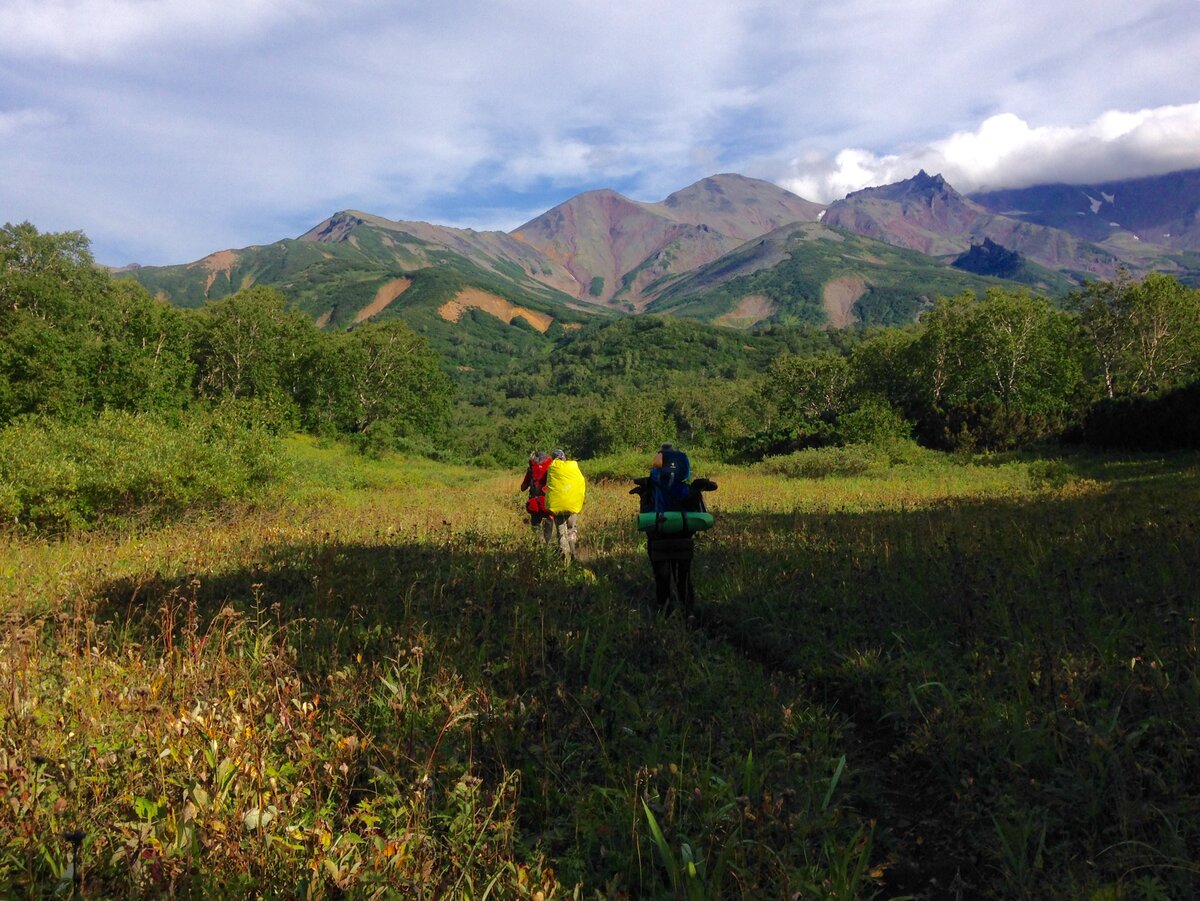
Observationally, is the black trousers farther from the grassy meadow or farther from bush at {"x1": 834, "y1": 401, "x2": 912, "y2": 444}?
bush at {"x1": 834, "y1": 401, "x2": 912, "y2": 444}

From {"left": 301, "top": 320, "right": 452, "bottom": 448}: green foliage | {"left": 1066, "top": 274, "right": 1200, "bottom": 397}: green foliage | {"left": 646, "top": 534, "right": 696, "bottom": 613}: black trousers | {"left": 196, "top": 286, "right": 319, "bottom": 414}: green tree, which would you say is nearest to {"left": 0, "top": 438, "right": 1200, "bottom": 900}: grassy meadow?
{"left": 646, "top": 534, "right": 696, "bottom": 613}: black trousers

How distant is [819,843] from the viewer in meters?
3.23

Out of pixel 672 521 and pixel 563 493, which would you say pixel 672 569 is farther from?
pixel 563 493

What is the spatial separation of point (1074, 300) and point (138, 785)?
191 feet

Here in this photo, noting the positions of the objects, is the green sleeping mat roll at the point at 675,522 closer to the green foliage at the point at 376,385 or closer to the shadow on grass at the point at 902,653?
the shadow on grass at the point at 902,653

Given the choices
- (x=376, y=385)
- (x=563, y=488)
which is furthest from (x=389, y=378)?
(x=563, y=488)

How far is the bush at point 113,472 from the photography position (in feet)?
39.8

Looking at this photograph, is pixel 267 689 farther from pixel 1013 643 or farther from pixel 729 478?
pixel 729 478

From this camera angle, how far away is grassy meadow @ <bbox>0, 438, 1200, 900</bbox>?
273 cm

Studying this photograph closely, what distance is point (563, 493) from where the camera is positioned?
9461 millimetres

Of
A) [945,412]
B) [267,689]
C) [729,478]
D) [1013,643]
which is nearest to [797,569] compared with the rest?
[1013,643]

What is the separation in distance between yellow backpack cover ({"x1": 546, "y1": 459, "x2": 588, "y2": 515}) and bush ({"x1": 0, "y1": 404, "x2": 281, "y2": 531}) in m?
9.52

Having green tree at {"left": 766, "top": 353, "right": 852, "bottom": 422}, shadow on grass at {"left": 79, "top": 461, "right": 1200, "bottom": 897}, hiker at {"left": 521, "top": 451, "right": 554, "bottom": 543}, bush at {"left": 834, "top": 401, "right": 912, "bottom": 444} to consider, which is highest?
green tree at {"left": 766, "top": 353, "right": 852, "bottom": 422}

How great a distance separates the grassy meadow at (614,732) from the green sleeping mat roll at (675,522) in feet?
3.04
